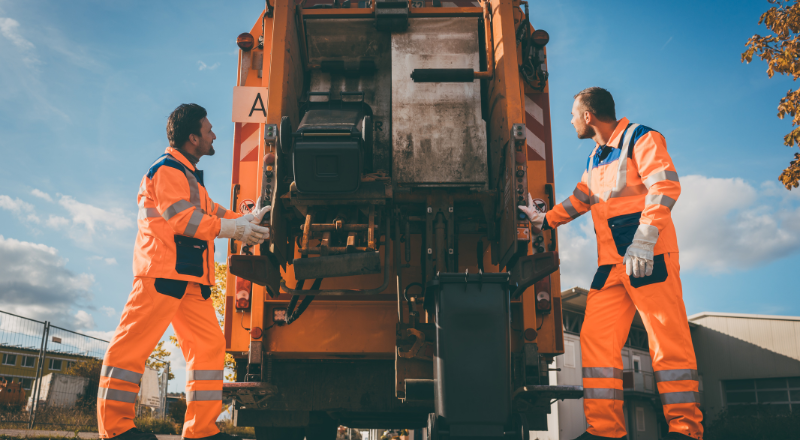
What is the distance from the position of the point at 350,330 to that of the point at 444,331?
110cm

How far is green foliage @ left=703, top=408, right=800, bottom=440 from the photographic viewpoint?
18531 mm

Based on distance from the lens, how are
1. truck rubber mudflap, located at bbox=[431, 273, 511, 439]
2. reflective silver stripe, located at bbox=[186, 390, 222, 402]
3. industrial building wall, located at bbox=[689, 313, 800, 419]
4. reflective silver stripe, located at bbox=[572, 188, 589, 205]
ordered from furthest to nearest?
industrial building wall, located at bbox=[689, 313, 800, 419] < reflective silver stripe, located at bbox=[572, 188, 589, 205] < reflective silver stripe, located at bbox=[186, 390, 222, 402] < truck rubber mudflap, located at bbox=[431, 273, 511, 439]

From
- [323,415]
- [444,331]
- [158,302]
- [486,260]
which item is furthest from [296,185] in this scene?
[323,415]

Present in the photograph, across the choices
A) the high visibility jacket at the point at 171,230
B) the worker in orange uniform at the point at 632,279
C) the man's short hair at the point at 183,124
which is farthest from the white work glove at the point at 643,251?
the man's short hair at the point at 183,124

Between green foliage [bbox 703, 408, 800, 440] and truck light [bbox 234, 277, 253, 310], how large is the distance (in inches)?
787

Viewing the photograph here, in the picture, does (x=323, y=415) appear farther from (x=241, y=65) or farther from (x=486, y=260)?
(x=241, y=65)

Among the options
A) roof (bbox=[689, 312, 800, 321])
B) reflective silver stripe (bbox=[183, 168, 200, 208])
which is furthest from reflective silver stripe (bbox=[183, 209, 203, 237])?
→ roof (bbox=[689, 312, 800, 321])

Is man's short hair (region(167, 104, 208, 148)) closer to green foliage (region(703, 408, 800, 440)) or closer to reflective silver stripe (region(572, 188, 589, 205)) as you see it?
reflective silver stripe (region(572, 188, 589, 205))

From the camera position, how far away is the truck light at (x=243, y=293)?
3705 millimetres

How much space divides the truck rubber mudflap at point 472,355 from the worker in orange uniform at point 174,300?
3.72 feet

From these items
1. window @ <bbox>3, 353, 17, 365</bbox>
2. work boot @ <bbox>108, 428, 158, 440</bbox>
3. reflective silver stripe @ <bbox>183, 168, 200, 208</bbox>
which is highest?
reflective silver stripe @ <bbox>183, 168, 200, 208</bbox>

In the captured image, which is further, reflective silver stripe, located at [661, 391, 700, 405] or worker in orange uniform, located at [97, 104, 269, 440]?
A: worker in orange uniform, located at [97, 104, 269, 440]

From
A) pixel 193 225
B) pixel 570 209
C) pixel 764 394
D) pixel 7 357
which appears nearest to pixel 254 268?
pixel 193 225

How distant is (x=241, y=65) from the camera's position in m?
4.16
